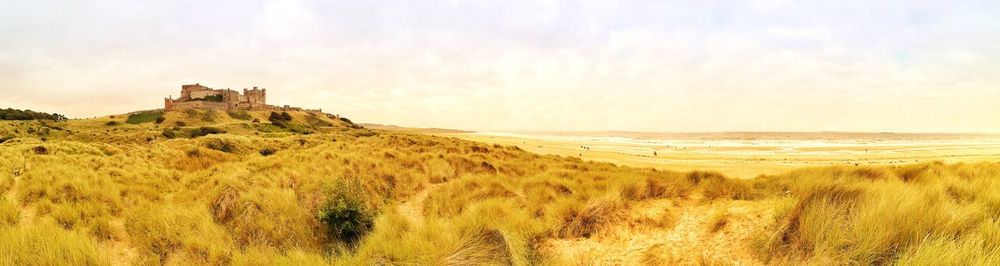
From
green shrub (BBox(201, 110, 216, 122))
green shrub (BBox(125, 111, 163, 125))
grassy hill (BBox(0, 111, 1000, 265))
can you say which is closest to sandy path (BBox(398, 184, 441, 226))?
grassy hill (BBox(0, 111, 1000, 265))

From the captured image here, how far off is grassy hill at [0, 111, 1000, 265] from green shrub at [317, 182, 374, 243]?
0.03 m

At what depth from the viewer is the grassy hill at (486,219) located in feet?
15.0

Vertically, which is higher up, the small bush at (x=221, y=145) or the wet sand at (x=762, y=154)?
the small bush at (x=221, y=145)

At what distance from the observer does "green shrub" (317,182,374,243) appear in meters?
7.81

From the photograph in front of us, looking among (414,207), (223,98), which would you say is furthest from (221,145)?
(223,98)

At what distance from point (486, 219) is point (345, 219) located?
10.1 ft

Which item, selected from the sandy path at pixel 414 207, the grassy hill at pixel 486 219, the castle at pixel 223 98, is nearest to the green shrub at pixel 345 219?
the grassy hill at pixel 486 219

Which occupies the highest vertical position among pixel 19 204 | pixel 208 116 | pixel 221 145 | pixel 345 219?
pixel 208 116

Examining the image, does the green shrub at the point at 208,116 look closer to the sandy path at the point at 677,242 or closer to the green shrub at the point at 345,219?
the green shrub at the point at 345,219

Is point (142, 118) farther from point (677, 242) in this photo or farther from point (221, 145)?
point (677, 242)

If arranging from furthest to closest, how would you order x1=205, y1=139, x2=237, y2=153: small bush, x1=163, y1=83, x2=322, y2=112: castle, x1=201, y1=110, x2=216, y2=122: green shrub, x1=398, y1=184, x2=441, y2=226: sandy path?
x1=163, y1=83, x2=322, y2=112: castle, x1=201, y1=110, x2=216, y2=122: green shrub, x1=205, y1=139, x2=237, y2=153: small bush, x1=398, y1=184, x2=441, y2=226: sandy path

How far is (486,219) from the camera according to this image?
6.64m

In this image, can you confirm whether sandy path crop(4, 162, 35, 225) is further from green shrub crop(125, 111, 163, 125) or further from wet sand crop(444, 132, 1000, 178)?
green shrub crop(125, 111, 163, 125)

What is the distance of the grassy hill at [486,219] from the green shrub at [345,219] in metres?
0.03
